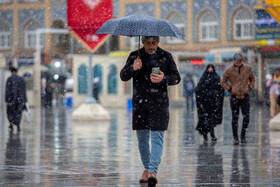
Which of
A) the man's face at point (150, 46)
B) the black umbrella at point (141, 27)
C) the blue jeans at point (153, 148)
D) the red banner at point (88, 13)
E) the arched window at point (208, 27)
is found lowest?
the blue jeans at point (153, 148)

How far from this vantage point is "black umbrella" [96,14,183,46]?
8.90 metres

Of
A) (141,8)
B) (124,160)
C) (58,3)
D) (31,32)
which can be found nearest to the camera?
(124,160)

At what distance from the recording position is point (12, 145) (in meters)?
14.3

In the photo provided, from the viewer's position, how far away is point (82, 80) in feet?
136

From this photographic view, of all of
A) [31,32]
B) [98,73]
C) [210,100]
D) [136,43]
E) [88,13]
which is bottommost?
[210,100]

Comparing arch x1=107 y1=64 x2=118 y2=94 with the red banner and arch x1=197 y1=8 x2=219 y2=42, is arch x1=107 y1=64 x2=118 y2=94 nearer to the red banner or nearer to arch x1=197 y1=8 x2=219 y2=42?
arch x1=197 y1=8 x2=219 y2=42

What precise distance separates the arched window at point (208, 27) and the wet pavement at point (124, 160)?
35.3 m

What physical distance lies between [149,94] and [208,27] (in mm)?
44778

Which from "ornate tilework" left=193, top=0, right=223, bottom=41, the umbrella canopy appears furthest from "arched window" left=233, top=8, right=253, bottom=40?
the umbrella canopy

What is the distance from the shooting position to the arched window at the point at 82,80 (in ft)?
134

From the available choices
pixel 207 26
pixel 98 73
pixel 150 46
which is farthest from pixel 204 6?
pixel 150 46

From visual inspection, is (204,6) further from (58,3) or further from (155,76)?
(155,76)

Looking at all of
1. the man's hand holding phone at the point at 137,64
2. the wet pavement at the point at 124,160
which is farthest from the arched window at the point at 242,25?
the man's hand holding phone at the point at 137,64

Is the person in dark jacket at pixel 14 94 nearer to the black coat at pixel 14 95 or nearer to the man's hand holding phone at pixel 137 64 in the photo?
the black coat at pixel 14 95
